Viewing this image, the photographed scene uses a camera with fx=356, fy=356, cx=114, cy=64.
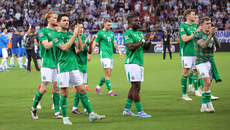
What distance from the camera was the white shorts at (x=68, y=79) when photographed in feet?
24.6

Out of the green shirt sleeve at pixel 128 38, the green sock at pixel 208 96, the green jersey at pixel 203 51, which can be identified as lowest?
the green sock at pixel 208 96

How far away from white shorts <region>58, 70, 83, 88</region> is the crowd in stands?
93.0 feet

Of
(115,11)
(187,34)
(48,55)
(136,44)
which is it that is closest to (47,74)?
(48,55)

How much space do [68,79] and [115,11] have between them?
33198mm

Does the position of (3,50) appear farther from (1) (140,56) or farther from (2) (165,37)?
(1) (140,56)

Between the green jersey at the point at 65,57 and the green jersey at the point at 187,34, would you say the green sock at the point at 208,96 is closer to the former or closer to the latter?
the green jersey at the point at 187,34

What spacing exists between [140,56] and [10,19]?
115 feet

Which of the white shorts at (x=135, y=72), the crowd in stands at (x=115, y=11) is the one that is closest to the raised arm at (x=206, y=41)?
the white shorts at (x=135, y=72)

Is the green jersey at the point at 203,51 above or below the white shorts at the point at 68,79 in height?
above

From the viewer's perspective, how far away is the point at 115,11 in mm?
40094

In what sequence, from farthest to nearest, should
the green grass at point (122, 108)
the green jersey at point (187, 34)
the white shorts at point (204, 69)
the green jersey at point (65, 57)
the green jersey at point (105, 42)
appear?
the green jersey at point (105, 42) → the green jersey at point (187, 34) → the white shorts at point (204, 69) → the green grass at point (122, 108) → the green jersey at point (65, 57)

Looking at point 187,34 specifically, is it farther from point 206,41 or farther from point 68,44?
point 68,44

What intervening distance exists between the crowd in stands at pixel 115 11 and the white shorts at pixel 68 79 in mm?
28338

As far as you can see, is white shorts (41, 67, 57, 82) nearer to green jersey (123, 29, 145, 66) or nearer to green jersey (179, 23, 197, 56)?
green jersey (123, 29, 145, 66)
